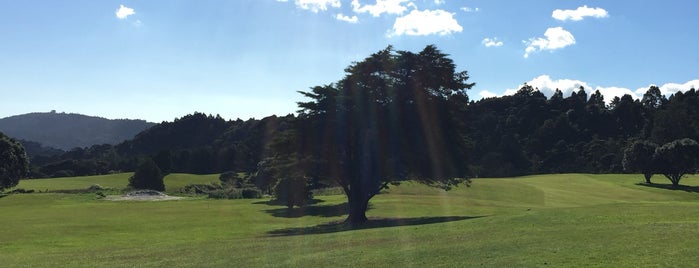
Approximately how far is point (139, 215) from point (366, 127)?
2381cm

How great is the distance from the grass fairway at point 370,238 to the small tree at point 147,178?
2129 inches

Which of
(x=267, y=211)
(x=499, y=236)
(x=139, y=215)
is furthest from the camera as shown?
(x=267, y=211)

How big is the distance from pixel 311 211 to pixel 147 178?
2463 inches

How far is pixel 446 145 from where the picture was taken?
4156 centimetres

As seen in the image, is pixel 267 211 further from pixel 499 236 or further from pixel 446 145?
pixel 499 236

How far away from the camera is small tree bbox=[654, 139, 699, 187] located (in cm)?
7812

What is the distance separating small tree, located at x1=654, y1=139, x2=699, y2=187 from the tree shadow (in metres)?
49.7

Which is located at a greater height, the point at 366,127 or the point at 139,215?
the point at 366,127

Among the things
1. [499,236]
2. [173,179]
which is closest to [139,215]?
[499,236]

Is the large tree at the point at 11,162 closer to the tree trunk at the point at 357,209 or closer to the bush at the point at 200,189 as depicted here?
the bush at the point at 200,189

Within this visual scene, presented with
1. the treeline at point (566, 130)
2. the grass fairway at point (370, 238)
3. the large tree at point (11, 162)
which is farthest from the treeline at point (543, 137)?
the grass fairway at point (370, 238)

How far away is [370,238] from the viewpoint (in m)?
25.4

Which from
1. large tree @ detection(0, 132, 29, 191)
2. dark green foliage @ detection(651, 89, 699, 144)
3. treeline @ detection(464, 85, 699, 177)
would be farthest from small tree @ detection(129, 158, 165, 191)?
dark green foliage @ detection(651, 89, 699, 144)

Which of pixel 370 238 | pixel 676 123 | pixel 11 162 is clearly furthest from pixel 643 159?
pixel 11 162
